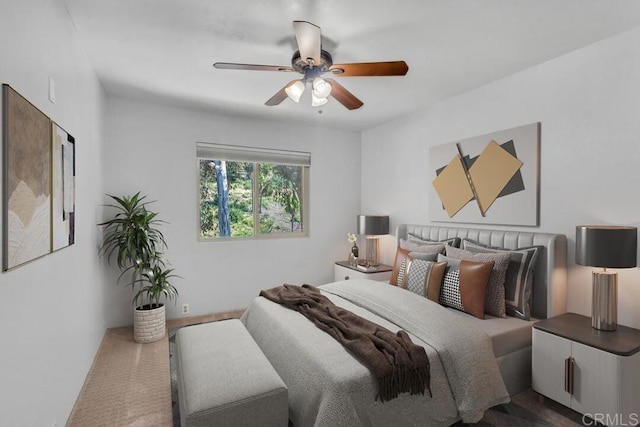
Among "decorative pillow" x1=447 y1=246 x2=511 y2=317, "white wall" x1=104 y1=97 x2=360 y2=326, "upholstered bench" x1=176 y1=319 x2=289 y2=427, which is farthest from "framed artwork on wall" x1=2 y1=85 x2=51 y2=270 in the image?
"decorative pillow" x1=447 y1=246 x2=511 y2=317

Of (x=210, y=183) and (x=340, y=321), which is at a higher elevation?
(x=210, y=183)

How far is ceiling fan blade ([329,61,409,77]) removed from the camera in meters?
2.09

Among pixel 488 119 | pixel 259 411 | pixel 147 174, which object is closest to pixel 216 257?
pixel 147 174

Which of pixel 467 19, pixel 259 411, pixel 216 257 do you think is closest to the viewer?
pixel 259 411

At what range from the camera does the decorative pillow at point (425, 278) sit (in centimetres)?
287

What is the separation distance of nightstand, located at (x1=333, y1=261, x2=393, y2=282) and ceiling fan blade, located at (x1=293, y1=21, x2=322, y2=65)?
2807mm

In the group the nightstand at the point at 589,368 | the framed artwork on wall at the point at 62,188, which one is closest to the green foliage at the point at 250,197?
the framed artwork on wall at the point at 62,188

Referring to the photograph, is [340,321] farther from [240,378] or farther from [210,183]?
[210,183]

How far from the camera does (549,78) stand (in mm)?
2748

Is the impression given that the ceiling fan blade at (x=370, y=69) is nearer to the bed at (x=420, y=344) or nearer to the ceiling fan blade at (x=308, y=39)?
the ceiling fan blade at (x=308, y=39)

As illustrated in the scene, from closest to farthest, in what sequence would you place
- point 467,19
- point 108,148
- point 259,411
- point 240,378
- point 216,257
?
1. point 259,411
2. point 240,378
3. point 467,19
4. point 108,148
5. point 216,257

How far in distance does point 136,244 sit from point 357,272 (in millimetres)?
2577

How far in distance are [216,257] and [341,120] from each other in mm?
2460

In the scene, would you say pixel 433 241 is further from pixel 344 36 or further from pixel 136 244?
pixel 136 244
